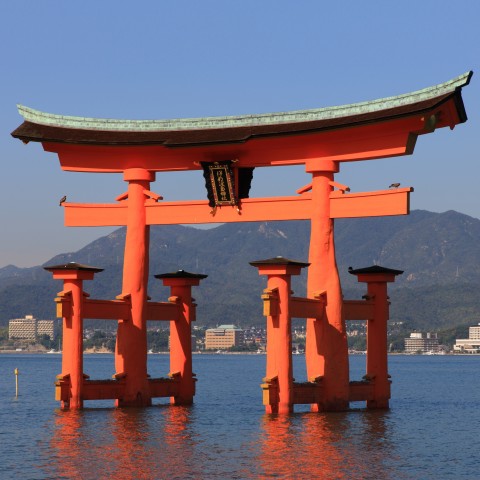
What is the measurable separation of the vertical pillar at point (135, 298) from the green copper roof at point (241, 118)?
67.3 inches

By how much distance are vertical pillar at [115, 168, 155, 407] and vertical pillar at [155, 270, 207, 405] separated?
1934 mm

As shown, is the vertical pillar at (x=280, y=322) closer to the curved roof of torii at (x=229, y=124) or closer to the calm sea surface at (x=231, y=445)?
the calm sea surface at (x=231, y=445)

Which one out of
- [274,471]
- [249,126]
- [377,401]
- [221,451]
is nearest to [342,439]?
[221,451]

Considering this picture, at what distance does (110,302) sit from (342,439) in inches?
421

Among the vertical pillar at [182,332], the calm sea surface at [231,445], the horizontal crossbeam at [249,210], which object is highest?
the horizontal crossbeam at [249,210]

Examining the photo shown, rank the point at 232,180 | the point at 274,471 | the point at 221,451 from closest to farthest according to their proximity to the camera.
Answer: the point at 274,471
the point at 221,451
the point at 232,180

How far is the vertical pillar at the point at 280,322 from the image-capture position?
36500 mm

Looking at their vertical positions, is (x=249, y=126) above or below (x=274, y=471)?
above

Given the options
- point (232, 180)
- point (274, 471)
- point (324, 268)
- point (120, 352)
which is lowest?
point (274, 471)

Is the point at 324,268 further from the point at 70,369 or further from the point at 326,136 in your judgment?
the point at 70,369

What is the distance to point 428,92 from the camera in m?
36.9

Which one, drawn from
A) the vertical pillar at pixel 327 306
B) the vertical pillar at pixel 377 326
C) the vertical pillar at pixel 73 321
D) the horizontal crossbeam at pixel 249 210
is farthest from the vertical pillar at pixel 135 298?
the vertical pillar at pixel 377 326

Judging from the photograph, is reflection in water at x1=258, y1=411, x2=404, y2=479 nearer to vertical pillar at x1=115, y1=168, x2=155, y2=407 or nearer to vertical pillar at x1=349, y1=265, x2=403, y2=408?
vertical pillar at x1=349, y1=265, x2=403, y2=408

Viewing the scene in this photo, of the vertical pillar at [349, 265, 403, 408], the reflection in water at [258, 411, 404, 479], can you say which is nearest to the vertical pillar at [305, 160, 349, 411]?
the reflection in water at [258, 411, 404, 479]
